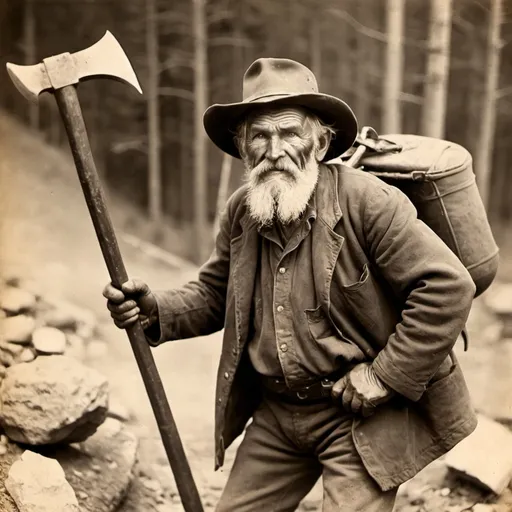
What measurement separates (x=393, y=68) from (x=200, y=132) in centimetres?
142

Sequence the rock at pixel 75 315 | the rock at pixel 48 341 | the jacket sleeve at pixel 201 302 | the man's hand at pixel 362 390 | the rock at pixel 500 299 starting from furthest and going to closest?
the rock at pixel 500 299, the rock at pixel 75 315, the rock at pixel 48 341, the jacket sleeve at pixel 201 302, the man's hand at pixel 362 390

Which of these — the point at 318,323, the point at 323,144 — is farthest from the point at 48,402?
the point at 323,144

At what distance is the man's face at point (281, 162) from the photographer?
Answer: 2248mm

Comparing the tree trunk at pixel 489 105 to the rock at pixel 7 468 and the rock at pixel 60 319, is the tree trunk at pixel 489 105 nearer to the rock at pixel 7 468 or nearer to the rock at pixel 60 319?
the rock at pixel 60 319

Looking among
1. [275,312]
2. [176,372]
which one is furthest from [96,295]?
[275,312]

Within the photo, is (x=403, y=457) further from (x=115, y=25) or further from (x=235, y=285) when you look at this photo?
(x=115, y=25)

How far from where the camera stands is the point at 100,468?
335 cm

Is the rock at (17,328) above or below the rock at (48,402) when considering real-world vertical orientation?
above

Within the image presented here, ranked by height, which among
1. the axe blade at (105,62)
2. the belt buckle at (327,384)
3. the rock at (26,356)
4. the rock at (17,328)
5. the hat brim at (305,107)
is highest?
the axe blade at (105,62)

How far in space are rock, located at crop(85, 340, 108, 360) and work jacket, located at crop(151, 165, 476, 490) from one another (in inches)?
66.6

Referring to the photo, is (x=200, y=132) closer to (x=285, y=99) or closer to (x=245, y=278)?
(x=245, y=278)

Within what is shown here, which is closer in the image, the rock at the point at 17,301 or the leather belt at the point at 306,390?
the leather belt at the point at 306,390

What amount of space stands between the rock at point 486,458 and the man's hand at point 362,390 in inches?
51.7

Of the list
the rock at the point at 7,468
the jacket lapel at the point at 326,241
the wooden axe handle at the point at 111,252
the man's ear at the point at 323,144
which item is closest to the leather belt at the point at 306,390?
the jacket lapel at the point at 326,241
